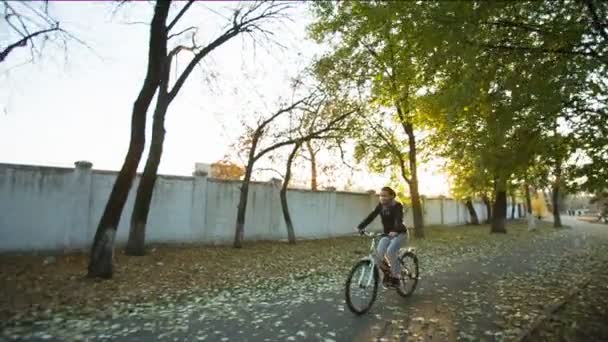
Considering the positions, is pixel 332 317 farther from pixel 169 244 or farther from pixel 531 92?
pixel 169 244

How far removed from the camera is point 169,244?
1579cm

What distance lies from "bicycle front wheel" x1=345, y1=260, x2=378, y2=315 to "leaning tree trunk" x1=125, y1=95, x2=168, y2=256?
26.7ft

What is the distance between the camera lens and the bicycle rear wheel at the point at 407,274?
27.5ft

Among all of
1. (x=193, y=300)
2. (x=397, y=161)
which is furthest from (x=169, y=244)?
(x=397, y=161)

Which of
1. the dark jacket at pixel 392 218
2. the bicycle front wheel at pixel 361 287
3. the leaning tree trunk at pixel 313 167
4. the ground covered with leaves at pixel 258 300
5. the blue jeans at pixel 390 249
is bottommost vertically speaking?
the ground covered with leaves at pixel 258 300

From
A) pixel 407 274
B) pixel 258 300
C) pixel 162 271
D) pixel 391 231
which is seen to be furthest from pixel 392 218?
pixel 162 271

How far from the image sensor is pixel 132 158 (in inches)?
403

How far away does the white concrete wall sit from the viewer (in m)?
12.2

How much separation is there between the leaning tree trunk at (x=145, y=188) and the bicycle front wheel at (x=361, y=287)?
8.13 meters

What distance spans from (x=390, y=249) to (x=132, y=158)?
6148mm

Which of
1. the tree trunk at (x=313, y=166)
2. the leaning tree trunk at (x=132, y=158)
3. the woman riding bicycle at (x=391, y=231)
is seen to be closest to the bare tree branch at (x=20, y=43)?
the leaning tree trunk at (x=132, y=158)

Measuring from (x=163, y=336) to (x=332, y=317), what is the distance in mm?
2521

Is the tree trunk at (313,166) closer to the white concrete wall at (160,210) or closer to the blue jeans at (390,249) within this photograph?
the white concrete wall at (160,210)

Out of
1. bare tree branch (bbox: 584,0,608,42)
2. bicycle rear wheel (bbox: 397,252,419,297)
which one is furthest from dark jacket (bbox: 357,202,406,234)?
bare tree branch (bbox: 584,0,608,42)
